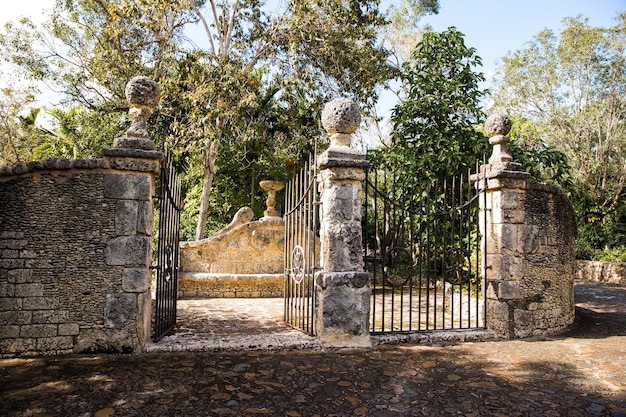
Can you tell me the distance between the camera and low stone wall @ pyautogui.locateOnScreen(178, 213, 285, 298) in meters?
8.90

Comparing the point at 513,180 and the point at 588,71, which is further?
the point at 588,71

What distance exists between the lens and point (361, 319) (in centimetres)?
450

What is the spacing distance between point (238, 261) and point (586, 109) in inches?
603

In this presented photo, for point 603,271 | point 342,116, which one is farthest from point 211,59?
point 603,271

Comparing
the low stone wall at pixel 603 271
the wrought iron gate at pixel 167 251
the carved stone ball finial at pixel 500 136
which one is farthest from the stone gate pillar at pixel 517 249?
the low stone wall at pixel 603 271

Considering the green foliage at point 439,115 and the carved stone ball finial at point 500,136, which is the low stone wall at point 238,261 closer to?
the green foliage at point 439,115

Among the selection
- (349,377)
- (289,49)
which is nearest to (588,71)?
(289,49)

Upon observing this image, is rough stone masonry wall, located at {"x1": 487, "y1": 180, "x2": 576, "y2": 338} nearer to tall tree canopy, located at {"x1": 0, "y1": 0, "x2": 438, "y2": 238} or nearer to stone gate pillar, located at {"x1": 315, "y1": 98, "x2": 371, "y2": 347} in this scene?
stone gate pillar, located at {"x1": 315, "y1": 98, "x2": 371, "y2": 347}

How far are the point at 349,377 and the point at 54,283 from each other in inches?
118

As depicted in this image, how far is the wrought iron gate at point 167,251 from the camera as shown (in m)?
4.61

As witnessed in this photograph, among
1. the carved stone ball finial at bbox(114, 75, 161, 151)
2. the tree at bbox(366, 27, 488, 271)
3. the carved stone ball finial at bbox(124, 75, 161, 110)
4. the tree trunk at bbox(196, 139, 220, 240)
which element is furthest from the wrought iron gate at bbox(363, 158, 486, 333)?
the tree trunk at bbox(196, 139, 220, 240)

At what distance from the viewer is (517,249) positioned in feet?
17.1

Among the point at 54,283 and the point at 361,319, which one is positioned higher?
the point at 54,283

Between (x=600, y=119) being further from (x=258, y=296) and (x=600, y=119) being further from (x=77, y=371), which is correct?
(x=77, y=371)
